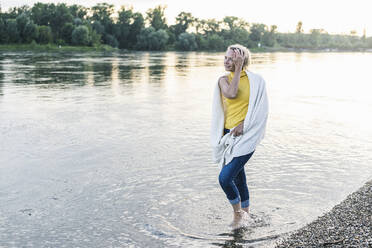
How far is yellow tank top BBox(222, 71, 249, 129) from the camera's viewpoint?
4.62m

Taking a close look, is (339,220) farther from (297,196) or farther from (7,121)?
(7,121)

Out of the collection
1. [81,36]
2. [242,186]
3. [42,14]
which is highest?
[42,14]

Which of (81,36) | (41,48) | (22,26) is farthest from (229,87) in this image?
(22,26)

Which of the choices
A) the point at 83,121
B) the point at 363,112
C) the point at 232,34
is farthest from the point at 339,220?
the point at 232,34

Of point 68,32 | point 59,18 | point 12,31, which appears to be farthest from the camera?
point 59,18

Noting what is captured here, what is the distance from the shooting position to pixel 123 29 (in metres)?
130

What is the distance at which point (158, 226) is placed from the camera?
17.5 ft

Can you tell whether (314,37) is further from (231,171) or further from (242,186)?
(231,171)

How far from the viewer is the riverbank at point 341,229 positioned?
4142 mm

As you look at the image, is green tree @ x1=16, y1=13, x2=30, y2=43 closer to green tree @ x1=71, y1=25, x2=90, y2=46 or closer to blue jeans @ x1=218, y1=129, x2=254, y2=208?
green tree @ x1=71, y1=25, x2=90, y2=46

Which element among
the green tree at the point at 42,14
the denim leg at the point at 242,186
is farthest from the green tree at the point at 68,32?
the denim leg at the point at 242,186

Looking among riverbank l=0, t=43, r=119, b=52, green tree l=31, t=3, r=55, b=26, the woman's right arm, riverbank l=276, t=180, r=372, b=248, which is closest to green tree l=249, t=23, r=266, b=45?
green tree l=31, t=3, r=55, b=26

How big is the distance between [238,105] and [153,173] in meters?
3.19

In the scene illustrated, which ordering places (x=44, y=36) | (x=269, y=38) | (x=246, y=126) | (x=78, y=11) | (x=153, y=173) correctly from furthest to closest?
(x=269, y=38)
(x=78, y=11)
(x=44, y=36)
(x=153, y=173)
(x=246, y=126)
